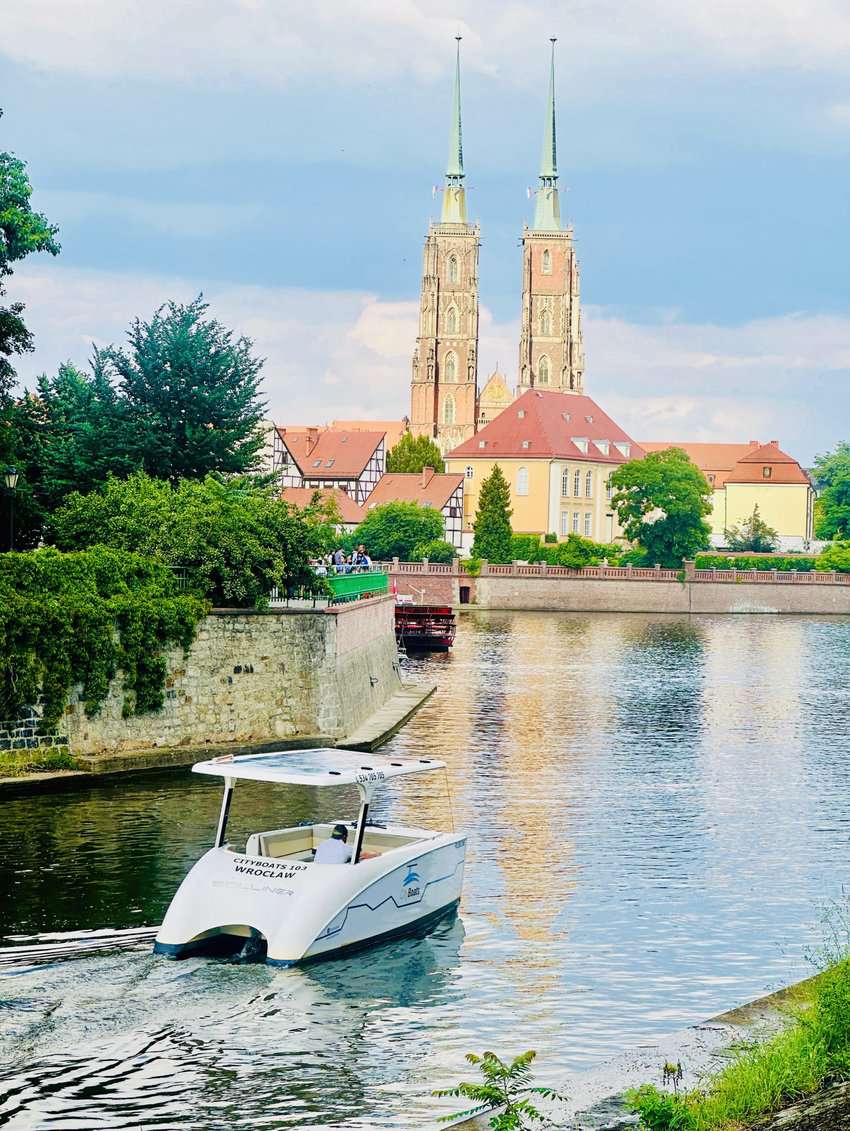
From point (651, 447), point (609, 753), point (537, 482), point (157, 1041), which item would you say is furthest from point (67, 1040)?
point (651, 447)

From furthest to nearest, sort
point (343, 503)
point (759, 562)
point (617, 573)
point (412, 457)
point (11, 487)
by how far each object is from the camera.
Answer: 1. point (412, 457)
2. point (343, 503)
3. point (759, 562)
4. point (617, 573)
5. point (11, 487)

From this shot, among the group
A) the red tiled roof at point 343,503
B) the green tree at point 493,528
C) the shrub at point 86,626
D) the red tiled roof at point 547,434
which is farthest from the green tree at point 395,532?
the shrub at point 86,626

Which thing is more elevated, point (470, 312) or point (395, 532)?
point (470, 312)

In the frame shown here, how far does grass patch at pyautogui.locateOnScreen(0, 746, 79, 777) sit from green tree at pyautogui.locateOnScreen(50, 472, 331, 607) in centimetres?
585

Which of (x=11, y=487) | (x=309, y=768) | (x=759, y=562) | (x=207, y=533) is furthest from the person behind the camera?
(x=759, y=562)

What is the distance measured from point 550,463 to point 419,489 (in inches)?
454

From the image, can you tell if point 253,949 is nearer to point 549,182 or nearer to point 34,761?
point 34,761

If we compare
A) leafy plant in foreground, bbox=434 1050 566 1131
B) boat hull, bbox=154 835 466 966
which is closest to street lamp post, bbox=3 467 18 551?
boat hull, bbox=154 835 466 966

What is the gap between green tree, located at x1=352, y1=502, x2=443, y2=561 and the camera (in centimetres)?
12694

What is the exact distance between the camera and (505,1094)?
14.0 meters

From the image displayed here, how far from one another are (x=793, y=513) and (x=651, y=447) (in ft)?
73.7

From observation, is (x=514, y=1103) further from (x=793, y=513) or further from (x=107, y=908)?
(x=793, y=513)

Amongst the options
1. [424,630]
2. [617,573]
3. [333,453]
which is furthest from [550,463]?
[424,630]

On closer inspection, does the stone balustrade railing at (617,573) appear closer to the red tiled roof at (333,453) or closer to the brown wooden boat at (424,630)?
the red tiled roof at (333,453)
